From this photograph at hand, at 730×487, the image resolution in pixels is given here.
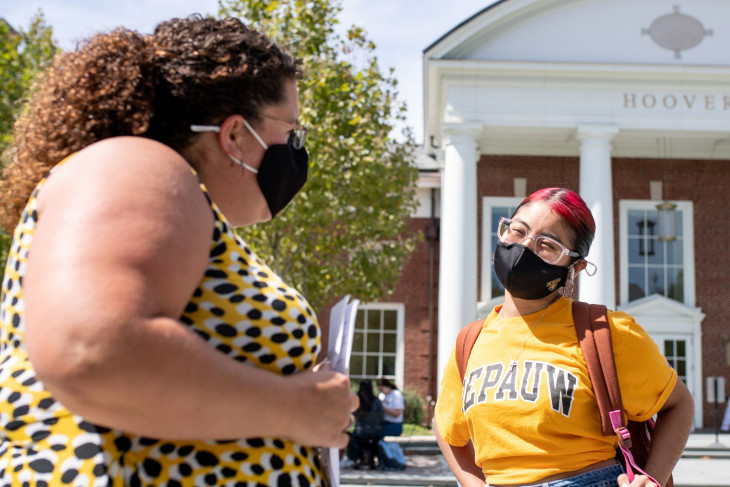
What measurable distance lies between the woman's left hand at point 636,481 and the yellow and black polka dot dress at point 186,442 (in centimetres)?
145

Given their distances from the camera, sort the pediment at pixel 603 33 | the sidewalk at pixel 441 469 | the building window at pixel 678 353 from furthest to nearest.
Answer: the building window at pixel 678 353
the pediment at pixel 603 33
the sidewalk at pixel 441 469

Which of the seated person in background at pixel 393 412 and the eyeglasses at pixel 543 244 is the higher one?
the eyeglasses at pixel 543 244

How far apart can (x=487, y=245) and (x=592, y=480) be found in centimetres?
1991

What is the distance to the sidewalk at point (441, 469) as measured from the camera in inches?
489

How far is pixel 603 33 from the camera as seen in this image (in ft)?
64.5

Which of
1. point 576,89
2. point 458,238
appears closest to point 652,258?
point 576,89

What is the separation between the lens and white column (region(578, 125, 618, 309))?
17.9 m

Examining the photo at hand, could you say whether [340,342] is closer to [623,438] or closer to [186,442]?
[186,442]

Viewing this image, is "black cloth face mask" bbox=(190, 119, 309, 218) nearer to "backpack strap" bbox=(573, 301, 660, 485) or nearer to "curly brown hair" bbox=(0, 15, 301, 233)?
"curly brown hair" bbox=(0, 15, 301, 233)

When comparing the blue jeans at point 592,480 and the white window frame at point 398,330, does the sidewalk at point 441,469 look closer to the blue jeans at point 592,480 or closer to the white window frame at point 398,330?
the white window frame at point 398,330

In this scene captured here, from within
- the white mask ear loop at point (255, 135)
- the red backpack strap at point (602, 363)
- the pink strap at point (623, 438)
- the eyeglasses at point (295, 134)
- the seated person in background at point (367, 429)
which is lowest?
the seated person in background at point (367, 429)

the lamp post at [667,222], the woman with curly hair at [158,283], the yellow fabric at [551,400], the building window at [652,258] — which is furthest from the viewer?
the building window at [652,258]

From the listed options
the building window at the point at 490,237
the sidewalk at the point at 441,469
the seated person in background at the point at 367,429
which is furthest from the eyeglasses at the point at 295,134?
the building window at the point at 490,237

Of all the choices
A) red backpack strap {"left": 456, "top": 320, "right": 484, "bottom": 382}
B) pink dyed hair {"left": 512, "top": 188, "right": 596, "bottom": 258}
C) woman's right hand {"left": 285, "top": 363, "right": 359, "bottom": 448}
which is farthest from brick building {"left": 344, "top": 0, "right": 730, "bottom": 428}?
woman's right hand {"left": 285, "top": 363, "right": 359, "bottom": 448}
